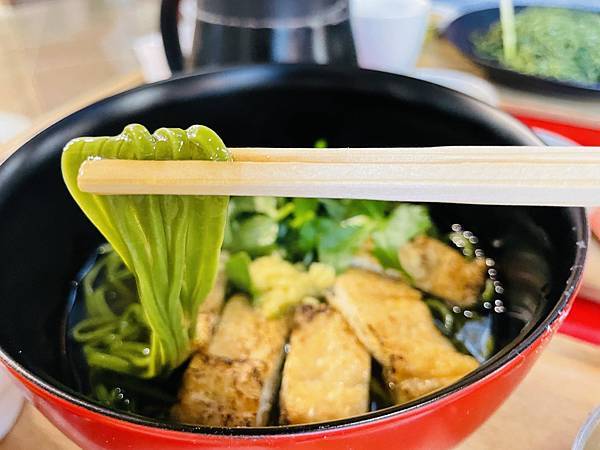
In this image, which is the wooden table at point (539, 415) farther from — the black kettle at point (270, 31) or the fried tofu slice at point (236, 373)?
the black kettle at point (270, 31)

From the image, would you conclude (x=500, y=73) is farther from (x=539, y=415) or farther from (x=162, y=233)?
(x=162, y=233)

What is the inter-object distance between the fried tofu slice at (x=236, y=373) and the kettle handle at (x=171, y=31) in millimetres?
638

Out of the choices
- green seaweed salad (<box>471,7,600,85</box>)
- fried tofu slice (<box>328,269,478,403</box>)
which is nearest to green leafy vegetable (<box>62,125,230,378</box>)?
fried tofu slice (<box>328,269,478,403</box>)

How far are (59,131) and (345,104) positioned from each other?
503 millimetres

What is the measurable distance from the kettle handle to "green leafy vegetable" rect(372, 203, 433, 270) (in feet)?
1.97

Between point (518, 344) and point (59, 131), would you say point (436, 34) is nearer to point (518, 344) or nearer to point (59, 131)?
point (59, 131)

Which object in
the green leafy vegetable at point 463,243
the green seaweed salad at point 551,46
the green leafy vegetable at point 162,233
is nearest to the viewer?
the green leafy vegetable at point 162,233

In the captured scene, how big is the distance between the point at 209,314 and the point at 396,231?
0.35 m

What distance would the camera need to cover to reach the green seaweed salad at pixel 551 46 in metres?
1.69

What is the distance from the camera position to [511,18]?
5.88ft

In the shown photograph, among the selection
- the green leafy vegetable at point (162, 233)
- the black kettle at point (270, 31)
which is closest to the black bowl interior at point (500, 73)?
the black kettle at point (270, 31)

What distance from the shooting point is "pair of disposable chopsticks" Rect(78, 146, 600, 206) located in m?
0.57

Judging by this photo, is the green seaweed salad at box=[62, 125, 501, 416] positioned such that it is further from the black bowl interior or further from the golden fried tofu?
the black bowl interior

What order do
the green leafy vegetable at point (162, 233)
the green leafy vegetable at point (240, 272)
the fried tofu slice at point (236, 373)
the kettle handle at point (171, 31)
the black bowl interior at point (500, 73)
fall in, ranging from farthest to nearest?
the black bowl interior at point (500, 73) < the kettle handle at point (171, 31) < the green leafy vegetable at point (240, 272) < the fried tofu slice at point (236, 373) < the green leafy vegetable at point (162, 233)
